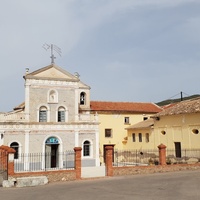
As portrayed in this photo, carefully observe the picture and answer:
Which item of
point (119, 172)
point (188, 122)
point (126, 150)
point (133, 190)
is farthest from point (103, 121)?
point (133, 190)

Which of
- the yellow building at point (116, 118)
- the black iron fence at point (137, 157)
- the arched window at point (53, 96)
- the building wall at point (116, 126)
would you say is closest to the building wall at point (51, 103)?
the arched window at point (53, 96)

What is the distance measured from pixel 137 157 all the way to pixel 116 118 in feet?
18.2

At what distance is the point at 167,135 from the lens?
28.9 meters

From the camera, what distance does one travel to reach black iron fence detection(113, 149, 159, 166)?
29.2 metres

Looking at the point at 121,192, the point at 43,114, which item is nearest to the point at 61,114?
the point at 43,114

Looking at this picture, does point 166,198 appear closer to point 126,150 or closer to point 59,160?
point 59,160

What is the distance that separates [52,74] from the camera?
89.7ft

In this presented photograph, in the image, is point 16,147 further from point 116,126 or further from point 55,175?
point 116,126

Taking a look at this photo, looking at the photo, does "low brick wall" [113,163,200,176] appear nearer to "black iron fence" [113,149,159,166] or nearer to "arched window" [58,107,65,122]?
"black iron fence" [113,149,159,166]

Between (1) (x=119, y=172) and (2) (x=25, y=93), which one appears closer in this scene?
(1) (x=119, y=172)

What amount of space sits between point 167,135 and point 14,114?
1521cm

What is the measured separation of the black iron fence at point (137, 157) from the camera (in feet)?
95.7

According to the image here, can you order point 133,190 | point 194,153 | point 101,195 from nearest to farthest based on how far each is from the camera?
point 101,195 < point 133,190 < point 194,153

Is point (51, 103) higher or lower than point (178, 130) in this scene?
higher
